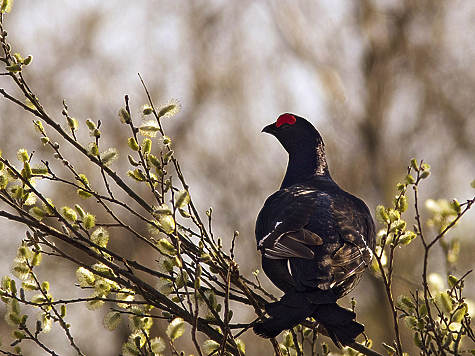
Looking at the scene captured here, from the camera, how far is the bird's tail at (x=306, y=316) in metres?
2.48

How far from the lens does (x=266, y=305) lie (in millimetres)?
2637

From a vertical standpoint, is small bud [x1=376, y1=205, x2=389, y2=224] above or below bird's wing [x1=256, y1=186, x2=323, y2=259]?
below

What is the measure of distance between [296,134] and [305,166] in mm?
349

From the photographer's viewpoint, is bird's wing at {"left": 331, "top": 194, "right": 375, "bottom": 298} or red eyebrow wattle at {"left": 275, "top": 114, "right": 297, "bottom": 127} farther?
red eyebrow wattle at {"left": 275, "top": 114, "right": 297, "bottom": 127}

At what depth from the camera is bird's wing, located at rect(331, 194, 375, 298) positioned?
10.1 feet

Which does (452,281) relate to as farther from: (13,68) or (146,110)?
(13,68)

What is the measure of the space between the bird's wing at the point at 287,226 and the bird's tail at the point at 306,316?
36 cm

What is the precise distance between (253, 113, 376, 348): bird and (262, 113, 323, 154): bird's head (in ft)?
2.40

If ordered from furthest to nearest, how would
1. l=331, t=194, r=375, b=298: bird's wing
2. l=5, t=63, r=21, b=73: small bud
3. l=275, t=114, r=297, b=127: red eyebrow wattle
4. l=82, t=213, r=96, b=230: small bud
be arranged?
l=275, t=114, r=297, b=127: red eyebrow wattle → l=331, t=194, r=375, b=298: bird's wing → l=82, t=213, r=96, b=230: small bud → l=5, t=63, r=21, b=73: small bud

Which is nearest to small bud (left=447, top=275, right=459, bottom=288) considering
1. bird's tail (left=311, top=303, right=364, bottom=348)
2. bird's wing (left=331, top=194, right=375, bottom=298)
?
bird's tail (left=311, top=303, right=364, bottom=348)

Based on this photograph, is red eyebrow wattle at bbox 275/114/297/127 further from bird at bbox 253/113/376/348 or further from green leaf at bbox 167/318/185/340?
green leaf at bbox 167/318/185/340

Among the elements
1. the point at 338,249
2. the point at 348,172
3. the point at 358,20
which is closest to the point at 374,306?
the point at 348,172

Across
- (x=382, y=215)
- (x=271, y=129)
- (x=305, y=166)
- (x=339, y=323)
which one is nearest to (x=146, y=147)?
(x=382, y=215)

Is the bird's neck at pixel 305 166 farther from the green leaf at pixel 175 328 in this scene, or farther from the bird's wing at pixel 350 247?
the green leaf at pixel 175 328
